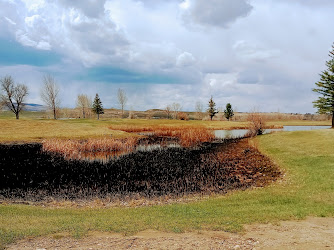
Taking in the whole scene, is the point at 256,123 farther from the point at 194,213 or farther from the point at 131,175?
the point at 194,213

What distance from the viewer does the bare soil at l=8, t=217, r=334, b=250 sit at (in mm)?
6797

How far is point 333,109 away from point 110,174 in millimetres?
41320

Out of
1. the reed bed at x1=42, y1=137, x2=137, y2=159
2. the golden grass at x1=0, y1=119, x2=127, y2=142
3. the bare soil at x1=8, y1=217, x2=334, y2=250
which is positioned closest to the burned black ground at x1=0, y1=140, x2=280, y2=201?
the reed bed at x1=42, y1=137, x2=137, y2=159

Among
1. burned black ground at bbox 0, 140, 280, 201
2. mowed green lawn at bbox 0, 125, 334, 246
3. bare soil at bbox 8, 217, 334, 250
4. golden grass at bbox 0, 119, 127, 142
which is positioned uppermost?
golden grass at bbox 0, 119, 127, 142

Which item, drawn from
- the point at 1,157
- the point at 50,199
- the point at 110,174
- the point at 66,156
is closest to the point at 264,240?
the point at 50,199

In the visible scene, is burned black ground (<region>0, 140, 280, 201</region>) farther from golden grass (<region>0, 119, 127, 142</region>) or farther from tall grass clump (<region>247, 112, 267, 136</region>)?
tall grass clump (<region>247, 112, 267, 136</region>)

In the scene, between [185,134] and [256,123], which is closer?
[185,134]

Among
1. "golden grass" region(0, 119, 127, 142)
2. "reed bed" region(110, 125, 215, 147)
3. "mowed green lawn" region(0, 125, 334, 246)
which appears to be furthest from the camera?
"reed bed" region(110, 125, 215, 147)

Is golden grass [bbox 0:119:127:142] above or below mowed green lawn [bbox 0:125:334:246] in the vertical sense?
above

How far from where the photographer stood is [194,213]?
1012cm

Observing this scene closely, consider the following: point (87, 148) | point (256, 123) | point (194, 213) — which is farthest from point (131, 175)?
point (256, 123)

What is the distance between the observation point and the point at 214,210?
1058 centimetres

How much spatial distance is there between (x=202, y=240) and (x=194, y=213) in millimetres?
2968

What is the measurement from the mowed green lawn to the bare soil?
0.44 meters
